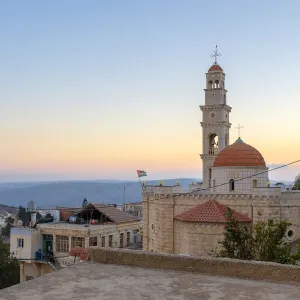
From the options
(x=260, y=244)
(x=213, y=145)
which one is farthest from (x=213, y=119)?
(x=260, y=244)

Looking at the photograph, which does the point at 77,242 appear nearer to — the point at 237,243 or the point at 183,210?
the point at 183,210

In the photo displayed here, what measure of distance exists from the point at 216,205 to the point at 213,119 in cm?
1309

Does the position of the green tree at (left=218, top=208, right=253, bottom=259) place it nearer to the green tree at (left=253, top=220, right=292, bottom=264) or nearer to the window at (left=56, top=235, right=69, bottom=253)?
the green tree at (left=253, top=220, right=292, bottom=264)

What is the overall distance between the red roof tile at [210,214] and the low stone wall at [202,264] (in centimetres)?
1596

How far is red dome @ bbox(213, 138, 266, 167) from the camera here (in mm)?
29219

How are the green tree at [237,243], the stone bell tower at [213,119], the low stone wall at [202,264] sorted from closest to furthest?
the low stone wall at [202,264]
the green tree at [237,243]
the stone bell tower at [213,119]

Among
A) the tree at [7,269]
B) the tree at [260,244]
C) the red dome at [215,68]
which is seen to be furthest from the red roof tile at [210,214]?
the tree at [7,269]

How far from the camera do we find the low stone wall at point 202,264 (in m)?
9.04

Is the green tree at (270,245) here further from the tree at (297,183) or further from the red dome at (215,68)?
the tree at (297,183)

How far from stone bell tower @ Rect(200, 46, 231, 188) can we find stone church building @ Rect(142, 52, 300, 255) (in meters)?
6.72

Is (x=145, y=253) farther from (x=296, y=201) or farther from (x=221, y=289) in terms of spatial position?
(x=296, y=201)

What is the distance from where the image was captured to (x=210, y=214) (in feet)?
86.1

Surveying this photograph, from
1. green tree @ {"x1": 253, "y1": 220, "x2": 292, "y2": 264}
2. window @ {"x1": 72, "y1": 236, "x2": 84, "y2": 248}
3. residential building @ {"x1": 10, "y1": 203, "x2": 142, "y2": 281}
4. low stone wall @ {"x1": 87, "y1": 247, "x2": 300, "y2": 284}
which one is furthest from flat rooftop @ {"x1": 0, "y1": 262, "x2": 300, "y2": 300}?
window @ {"x1": 72, "y1": 236, "x2": 84, "y2": 248}

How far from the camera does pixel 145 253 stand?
1017 centimetres
